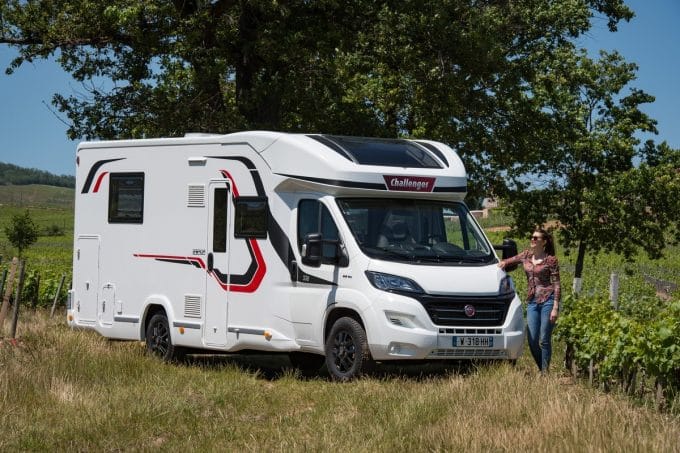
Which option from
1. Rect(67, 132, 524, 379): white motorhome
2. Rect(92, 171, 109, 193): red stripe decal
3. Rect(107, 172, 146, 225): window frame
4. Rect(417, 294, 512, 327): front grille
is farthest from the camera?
Rect(92, 171, 109, 193): red stripe decal

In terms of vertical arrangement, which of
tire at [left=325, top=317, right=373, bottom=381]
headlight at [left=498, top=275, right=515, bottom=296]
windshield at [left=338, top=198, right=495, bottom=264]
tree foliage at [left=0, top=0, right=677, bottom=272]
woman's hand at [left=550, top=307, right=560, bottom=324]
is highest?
tree foliage at [left=0, top=0, right=677, bottom=272]

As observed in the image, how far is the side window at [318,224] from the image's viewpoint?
42.7 ft

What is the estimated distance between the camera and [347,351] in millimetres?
12844

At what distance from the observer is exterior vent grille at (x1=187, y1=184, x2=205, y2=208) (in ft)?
48.2

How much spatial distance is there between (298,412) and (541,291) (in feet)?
11.2

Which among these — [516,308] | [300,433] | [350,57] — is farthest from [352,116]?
[300,433]

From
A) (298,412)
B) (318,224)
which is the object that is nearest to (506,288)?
(318,224)

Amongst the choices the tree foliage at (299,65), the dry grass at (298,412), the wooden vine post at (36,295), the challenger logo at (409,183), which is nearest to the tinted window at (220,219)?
the dry grass at (298,412)

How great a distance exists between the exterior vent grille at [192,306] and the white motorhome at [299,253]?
24 mm

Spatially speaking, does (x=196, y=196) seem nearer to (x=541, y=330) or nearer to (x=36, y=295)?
(x=541, y=330)

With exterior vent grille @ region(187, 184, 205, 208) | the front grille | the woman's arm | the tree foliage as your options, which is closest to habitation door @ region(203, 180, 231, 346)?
exterior vent grille @ region(187, 184, 205, 208)

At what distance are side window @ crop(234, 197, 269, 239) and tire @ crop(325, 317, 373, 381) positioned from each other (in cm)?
165

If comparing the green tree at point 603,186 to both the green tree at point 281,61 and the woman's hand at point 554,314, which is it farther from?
the woman's hand at point 554,314

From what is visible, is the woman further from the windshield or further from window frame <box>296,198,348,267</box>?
window frame <box>296,198,348,267</box>
